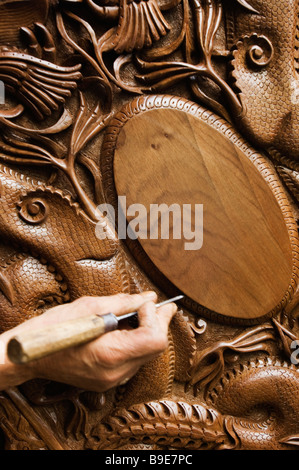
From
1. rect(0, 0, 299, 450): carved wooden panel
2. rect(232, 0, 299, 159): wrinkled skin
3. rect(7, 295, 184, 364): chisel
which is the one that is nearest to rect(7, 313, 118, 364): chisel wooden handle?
rect(7, 295, 184, 364): chisel

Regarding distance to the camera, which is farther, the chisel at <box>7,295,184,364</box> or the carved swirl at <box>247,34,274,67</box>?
the carved swirl at <box>247,34,274,67</box>

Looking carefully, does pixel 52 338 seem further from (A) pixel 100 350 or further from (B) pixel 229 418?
(B) pixel 229 418

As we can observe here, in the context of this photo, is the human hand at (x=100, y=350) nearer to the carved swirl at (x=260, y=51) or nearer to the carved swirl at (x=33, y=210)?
the carved swirl at (x=33, y=210)

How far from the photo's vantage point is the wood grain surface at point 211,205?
887 millimetres

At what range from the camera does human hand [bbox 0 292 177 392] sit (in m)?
0.68

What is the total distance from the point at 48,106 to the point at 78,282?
0.32m

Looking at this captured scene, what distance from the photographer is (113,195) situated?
881mm

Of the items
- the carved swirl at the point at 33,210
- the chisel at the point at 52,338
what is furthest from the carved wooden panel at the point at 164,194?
the chisel at the point at 52,338

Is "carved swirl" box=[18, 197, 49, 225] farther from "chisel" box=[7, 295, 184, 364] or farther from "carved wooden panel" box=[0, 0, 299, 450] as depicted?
"chisel" box=[7, 295, 184, 364]

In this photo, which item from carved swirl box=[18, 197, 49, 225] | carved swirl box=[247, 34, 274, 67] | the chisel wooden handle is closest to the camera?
the chisel wooden handle

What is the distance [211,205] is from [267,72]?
0.31m

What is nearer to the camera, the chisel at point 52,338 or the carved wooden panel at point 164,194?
the chisel at point 52,338
